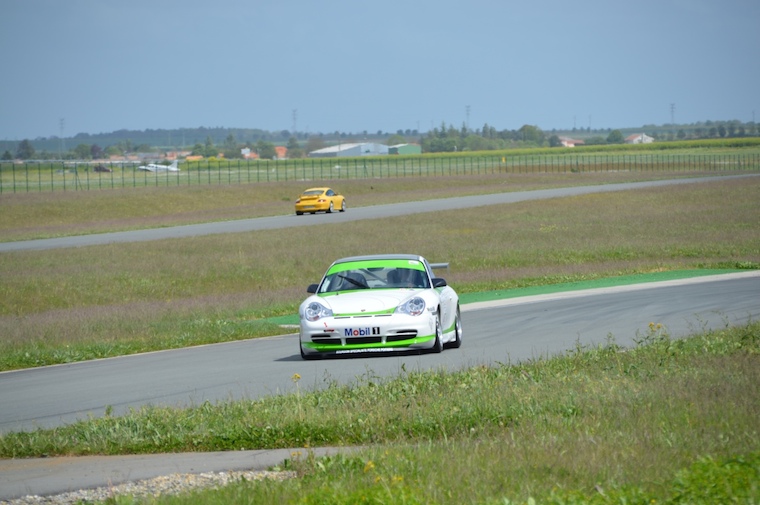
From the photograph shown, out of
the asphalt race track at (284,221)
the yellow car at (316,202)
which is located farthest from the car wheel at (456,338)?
the yellow car at (316,202)

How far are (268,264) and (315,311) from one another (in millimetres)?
19774

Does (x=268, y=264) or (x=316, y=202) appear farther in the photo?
(x=316, y=202)

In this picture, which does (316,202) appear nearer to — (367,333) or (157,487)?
(367,333)

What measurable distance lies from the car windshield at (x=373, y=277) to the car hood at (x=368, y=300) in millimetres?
431

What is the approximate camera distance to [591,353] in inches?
537

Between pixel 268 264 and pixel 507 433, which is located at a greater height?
pixel 507 433

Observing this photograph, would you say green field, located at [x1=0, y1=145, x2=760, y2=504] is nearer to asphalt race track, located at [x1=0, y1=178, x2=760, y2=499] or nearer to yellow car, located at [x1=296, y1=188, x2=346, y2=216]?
asphalt race track, located at [x1=0, y1=178, x2=760, y2=499]

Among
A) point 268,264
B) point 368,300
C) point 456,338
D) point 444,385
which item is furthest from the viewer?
point 268,264

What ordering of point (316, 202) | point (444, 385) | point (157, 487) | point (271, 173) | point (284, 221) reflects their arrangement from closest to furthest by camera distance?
point (157, 487), point (444, 385), point (284, 221), point (316, 202), point (271, 173)

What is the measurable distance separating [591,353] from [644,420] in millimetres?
4848

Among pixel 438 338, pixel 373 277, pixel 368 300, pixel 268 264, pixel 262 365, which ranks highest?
pixel 373 277

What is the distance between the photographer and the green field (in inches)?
283

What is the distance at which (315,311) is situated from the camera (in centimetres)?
1582

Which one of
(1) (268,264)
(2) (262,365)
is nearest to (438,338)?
(2) (262,365)
